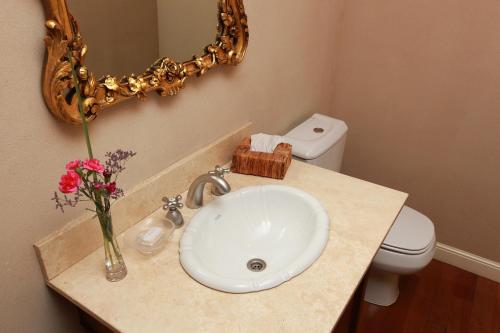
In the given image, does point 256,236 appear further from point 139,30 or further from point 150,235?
point 139,30

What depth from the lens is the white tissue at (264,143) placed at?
143cm

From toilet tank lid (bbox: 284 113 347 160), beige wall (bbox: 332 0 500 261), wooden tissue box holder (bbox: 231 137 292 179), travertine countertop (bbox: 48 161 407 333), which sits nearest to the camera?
travertine countertop (bbox: 48 161 407 333)

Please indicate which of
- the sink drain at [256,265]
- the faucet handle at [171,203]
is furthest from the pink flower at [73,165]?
the sink drain at [256,265]

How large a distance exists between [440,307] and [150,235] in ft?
5.19

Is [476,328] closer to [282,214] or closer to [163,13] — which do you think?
[282,214]

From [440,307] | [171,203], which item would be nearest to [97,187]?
[171,203]

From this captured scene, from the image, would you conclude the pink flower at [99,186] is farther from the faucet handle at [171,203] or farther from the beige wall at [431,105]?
the beige wall at [431,105]

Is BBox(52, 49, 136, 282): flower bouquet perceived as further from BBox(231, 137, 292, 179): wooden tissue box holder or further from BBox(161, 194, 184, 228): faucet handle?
BBox(231, 137, 292, 179): wooden tissue box holder

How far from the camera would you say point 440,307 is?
195 centimetres

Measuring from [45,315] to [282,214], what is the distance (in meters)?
0.71

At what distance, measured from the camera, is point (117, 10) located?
917 millimetres

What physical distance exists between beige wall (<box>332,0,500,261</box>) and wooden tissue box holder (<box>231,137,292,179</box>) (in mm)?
889

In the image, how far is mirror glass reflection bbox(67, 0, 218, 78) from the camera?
2.88 ft

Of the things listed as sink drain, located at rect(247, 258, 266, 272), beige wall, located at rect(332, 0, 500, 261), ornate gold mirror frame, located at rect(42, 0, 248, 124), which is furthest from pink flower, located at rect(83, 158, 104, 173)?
beige wall, located at rect(332, 0, 500, 261)
